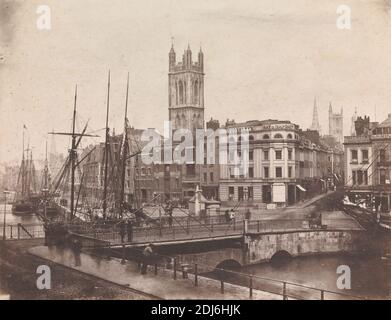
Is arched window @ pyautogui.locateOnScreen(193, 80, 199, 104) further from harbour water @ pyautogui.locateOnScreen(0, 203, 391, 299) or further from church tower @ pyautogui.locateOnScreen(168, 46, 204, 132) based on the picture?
harbour water @ pyautogui.locateOnScreen(0, 203, 391, 299)

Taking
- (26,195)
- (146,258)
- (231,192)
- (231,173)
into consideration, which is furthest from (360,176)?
(26,195)

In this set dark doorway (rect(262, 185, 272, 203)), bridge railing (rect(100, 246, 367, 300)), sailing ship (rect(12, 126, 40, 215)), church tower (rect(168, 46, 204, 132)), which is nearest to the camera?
bridge railing (rect(100, 246, 367, 300))

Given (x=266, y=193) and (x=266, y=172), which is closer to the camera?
(x=266, y=172)

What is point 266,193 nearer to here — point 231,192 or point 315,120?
point 231,192

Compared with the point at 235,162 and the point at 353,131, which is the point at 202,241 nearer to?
the point at 235,162

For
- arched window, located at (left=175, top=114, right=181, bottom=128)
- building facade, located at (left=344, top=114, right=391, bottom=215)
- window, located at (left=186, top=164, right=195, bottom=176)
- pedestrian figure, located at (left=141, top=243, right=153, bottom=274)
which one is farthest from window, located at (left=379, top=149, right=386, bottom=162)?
pedestrian figure, located at (left=141, top=243, right=153, bottom=274)

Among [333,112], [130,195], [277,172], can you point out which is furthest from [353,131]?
[130,195]

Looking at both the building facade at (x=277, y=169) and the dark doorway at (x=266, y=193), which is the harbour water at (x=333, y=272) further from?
the dark doorway at (x=266, y=193)
